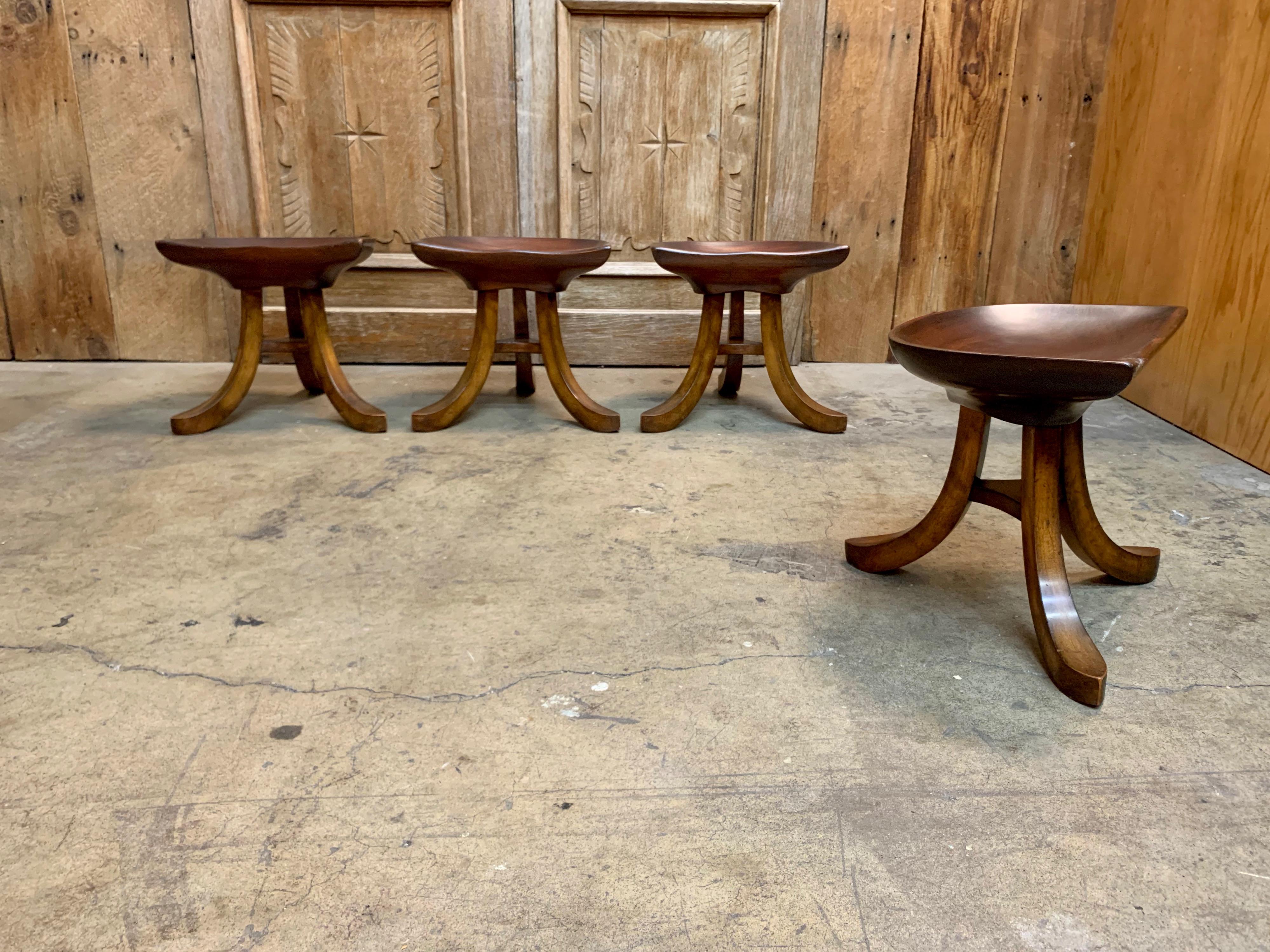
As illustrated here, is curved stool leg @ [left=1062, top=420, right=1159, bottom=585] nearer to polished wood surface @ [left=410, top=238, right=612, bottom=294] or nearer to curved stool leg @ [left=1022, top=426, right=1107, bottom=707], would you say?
curved stool leg @ [left=1022, top=426, right=1107, bottom=707]

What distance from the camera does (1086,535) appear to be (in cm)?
151

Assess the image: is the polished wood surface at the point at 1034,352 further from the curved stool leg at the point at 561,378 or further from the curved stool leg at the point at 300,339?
the curved stool leg at the point at 300,339

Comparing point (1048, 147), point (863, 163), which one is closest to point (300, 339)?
point (863, 163)

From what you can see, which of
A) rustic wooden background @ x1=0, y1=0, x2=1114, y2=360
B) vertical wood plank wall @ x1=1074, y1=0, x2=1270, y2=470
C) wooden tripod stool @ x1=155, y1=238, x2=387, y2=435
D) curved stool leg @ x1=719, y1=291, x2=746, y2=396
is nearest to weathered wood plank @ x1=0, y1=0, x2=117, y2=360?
rustic wooden background @ x1=0, y1=0, x2=1114, y2=360

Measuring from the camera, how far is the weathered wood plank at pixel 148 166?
2.89 m

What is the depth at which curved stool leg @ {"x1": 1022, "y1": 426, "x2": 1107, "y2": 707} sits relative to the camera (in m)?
1.29

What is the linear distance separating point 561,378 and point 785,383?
25.0 inches

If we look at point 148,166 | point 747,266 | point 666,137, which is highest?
point 666,137

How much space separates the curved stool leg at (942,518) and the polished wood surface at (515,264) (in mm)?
1099

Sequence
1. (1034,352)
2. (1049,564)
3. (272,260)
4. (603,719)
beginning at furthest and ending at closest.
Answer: (272,260) → (1034,352) → (1049,564) → (603,719)

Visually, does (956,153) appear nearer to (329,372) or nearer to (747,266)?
(747,266)

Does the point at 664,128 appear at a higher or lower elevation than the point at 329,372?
higher

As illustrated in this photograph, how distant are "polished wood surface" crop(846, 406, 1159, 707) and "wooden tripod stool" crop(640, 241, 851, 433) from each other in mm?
941

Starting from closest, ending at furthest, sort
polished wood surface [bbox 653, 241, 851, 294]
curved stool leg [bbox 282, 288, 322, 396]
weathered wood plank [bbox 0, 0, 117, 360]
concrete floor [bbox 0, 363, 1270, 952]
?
concrete floor [bbox 0, 363, 1270, 952] < polished wood surface [bbox 653, 241, 851, 294] < curved stool leg [bbox 282, 288, 322, 396] < weathered wood plank [bbox 0, 0, 117, 360]
